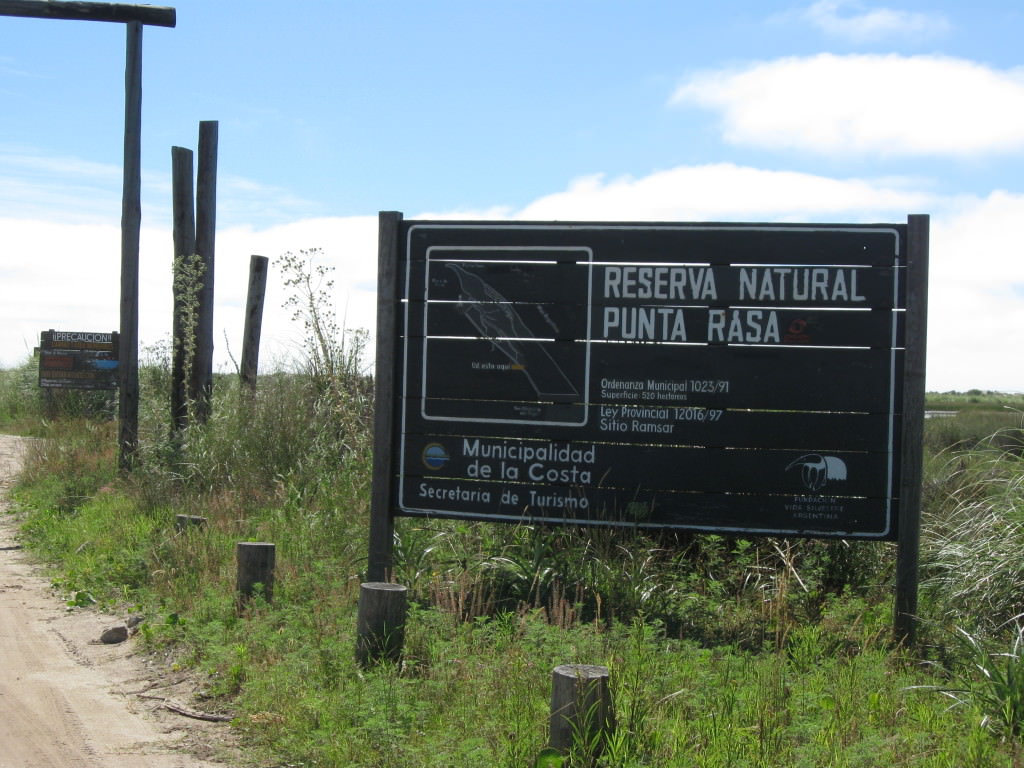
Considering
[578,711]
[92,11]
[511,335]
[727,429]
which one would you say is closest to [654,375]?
[727,429]

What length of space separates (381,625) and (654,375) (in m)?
2.46

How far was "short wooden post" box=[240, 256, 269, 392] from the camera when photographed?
554 inches

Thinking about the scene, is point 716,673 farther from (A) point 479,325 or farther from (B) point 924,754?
(A) point 479,325

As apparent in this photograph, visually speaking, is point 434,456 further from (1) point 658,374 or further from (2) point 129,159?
(2) point 129,159

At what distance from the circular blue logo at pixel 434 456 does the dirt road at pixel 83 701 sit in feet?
6.89

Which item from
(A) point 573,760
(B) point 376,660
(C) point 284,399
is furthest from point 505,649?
(C) point 284,399

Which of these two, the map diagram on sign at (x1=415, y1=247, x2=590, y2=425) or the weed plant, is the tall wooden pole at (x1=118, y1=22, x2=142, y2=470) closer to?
the weed plant

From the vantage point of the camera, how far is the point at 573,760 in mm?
4047

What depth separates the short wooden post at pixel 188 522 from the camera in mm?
8828

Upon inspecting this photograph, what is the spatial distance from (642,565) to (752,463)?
3.34 feet

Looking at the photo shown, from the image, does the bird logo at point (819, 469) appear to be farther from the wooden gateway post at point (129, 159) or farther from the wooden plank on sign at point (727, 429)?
the wooden gateway post at point (129, 159)

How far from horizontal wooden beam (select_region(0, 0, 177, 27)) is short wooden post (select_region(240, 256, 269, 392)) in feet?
11.2

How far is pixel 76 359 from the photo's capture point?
18.6 m

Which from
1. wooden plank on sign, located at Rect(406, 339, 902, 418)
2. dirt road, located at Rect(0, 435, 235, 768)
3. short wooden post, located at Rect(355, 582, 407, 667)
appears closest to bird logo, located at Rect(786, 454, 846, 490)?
wooden plank on sign, located at Rect(406, 339, 902, 418)
